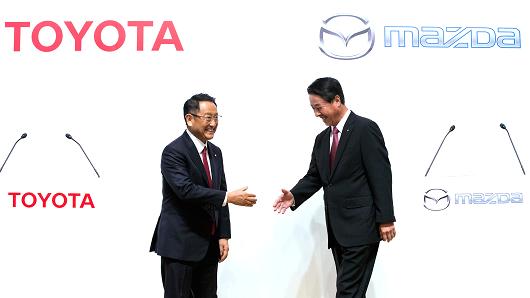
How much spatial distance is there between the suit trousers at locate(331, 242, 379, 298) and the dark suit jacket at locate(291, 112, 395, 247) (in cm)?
5

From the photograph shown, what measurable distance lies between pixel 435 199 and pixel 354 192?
96cm

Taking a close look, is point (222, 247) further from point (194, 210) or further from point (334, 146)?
point (334, 146)

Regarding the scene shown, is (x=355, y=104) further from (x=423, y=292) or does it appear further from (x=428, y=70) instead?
(x=423, y=292)

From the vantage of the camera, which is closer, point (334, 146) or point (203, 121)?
point (203, 121)

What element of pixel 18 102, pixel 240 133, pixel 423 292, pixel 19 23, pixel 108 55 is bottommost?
pixel 423 292

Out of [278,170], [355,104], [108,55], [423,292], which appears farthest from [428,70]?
[108,55]

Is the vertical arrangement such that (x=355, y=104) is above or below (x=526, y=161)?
above

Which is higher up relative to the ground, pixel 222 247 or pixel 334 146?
pixel 334 146

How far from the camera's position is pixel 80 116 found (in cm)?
330

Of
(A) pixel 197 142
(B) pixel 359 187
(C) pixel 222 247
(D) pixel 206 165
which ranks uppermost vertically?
(A) pixel 197 142

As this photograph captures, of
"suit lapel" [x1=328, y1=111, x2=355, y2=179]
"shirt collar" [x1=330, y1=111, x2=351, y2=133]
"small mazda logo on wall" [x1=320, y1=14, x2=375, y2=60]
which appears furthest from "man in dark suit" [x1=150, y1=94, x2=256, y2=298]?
"small mazda logo on wall" [x1=320, y1=14, x2=375, y2=60]

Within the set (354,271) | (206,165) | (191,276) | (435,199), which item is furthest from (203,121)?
(435,199)

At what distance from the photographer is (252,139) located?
333 centimetres

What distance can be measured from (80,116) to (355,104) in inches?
66.6
